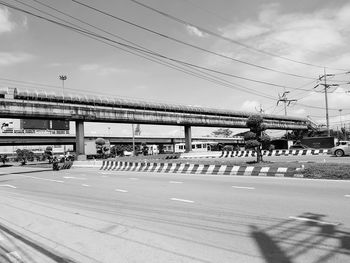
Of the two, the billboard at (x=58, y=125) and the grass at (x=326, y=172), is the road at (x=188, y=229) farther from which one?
the billboard at (x=58, y=125)

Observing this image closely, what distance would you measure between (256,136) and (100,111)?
3710cm

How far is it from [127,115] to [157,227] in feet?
188

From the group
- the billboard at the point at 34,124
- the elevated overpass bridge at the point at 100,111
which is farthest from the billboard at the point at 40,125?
the elevated overpass bridge at the point at 100,111

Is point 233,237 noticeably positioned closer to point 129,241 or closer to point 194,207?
point 129,241

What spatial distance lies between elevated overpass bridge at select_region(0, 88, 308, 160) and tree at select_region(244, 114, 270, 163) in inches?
1295

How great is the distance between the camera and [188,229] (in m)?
7.92

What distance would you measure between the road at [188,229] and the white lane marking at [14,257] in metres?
0.02

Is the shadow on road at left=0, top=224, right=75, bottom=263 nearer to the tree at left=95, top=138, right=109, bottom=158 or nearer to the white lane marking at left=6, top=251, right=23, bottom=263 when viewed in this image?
the white lane marking at left=6, top=251, right=23, bottom=263

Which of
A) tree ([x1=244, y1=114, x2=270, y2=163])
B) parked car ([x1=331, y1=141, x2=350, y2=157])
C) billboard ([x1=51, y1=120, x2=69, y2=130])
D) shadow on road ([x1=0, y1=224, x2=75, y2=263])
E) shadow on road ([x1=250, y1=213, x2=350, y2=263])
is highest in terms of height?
billboard ([x1=51, y1=120, x2=69, y2=130])

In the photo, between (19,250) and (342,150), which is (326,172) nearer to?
(19,250)

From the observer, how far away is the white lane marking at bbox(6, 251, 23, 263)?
6377 millimetres

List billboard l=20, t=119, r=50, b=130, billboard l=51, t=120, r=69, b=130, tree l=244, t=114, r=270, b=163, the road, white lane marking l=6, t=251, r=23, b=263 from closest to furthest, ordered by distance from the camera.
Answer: the road, white lane marking l=6, t=251, r=23, b=263, tree l=244, t=114, r=270, b=163, billboard l=20, t=119, r=50, b=130, billboard l=51, t=120, r=69, b=130

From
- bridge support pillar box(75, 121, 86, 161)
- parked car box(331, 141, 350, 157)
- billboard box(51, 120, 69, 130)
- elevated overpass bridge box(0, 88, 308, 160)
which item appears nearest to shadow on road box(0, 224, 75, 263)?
parked car box(331, 141, 350, 157)

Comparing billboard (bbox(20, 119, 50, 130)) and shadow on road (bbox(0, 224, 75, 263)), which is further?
billboard (bbox(20, 119, 50, 130))
